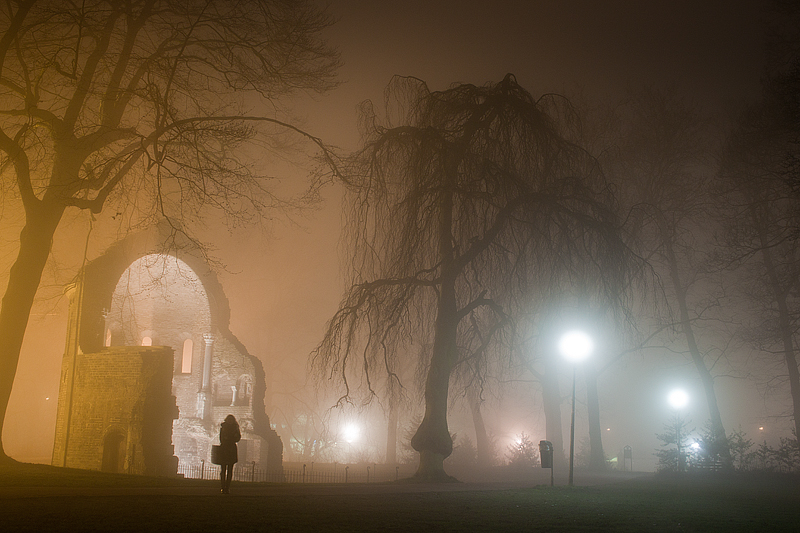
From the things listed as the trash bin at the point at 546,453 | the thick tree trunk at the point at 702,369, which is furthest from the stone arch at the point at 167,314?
the thick tree trunk at the point at 702,369

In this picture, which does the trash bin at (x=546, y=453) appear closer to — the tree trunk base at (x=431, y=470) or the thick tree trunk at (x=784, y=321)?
the tree trunk base at (x=431, y=470)

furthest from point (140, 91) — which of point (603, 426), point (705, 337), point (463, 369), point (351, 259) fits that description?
point (603, 426)

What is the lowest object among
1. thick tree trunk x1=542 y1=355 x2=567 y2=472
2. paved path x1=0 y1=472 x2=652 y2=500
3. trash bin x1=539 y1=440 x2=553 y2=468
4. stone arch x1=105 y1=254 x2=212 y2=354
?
paved path x1=0 y1=472 x2=652 y2=500

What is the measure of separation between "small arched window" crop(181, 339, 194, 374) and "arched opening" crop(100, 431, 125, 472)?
11.7 metres

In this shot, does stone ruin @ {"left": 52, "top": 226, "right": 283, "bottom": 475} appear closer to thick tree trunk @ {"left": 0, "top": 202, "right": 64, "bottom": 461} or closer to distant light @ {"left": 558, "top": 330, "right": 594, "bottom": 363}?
thick tree trunk @ {"left": 0, "top": 202, "right": 64, "bottom": 461}

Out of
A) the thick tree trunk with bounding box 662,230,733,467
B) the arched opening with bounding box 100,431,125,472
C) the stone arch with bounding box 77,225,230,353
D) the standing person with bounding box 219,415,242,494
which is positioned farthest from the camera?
the stone arch with bounding box 77,225,230,353

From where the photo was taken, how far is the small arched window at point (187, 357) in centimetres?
3309

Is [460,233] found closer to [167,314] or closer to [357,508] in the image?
[357,508]

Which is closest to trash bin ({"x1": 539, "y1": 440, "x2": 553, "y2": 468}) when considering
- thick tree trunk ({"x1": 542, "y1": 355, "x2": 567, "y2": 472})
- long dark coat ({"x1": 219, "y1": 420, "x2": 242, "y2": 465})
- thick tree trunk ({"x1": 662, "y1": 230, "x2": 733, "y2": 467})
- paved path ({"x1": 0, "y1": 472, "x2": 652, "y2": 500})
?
paved path ({"x1": 0, "y1": 472, "x2": 652, "y2": 500})

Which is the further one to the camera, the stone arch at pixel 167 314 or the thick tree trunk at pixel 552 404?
the stone arch at pixel 167 314

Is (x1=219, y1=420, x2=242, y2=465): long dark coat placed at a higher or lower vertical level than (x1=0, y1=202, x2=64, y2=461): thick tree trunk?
lower

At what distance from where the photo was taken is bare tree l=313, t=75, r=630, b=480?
13.7 meters

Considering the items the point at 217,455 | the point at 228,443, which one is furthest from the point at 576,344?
the point at 217,455

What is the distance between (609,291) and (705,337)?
34378mm
